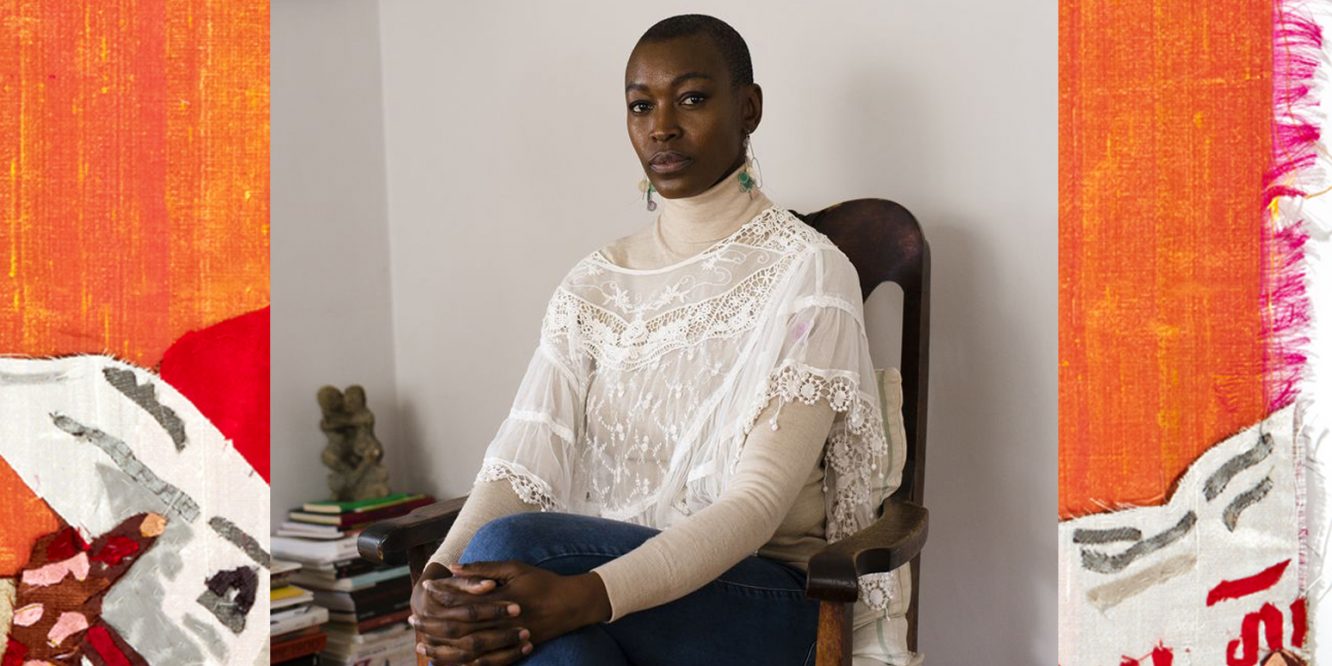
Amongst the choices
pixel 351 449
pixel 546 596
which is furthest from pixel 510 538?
pixel 351 449

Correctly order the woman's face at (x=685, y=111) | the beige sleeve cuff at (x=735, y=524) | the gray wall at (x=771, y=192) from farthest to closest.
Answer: the gray wall at (x=771, y=192)
the woman's face at (x=685, y=111)
the beige sleeve cuff at (x=735, y=524)

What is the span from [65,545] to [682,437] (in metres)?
0.80

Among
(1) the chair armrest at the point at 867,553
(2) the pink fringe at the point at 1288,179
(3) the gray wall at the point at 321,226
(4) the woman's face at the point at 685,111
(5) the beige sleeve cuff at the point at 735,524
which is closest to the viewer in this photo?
(2) the pink fringe at the point at 1288,179

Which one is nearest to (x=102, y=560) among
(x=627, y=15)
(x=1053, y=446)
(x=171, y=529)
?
(x=171, y=529)

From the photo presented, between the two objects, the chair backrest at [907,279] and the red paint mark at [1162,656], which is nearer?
the red paint mark at [1162,656]

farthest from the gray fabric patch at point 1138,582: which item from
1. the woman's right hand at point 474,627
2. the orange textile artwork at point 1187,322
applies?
the woman's right hand at point 474,627

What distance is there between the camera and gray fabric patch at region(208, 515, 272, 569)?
105 centimetres

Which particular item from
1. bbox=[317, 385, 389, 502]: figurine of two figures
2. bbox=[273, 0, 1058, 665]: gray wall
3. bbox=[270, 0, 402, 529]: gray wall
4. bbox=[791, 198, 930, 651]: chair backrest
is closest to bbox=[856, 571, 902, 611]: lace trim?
bbox=[791, 198, 930, 651]: chair backrest

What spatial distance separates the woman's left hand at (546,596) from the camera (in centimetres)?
129

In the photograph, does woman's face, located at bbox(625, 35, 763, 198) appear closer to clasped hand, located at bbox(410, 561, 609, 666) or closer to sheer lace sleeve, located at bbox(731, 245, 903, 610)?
sheer lace sleeve, located at bbox(731, 245, 903, 610)

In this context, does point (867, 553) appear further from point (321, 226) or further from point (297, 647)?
point (321, 226)

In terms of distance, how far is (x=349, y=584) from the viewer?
2400 millimetres

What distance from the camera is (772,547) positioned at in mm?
1604

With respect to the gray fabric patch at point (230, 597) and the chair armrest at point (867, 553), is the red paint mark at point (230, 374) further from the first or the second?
→ the chair armrest at point (867, 553)
